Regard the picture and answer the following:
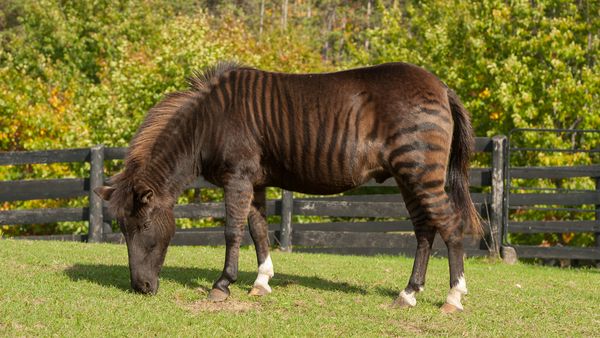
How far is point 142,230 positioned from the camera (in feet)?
22.1

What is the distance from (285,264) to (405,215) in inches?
140

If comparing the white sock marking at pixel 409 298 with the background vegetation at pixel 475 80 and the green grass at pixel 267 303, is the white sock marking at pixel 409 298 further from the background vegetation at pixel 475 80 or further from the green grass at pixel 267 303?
the background vegetation at pixel 475 80

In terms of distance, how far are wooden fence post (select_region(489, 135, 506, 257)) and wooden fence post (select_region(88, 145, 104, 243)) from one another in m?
6.16

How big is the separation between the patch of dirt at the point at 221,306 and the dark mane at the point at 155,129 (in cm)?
108

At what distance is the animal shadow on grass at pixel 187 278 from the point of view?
23.6 feet

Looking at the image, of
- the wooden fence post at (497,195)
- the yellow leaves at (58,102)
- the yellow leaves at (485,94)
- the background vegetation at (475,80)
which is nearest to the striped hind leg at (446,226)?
the wooden fence post at (497,195)

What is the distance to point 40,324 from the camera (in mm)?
5391

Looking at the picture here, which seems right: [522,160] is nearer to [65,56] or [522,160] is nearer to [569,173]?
[569,173]

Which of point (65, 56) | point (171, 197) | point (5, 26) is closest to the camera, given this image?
point (171, 197)

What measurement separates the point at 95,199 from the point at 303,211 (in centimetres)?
333

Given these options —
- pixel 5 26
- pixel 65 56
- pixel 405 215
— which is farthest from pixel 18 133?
pixel 5 26

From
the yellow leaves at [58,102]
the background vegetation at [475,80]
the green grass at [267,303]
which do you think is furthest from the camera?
the yellow leaves at [58,102]

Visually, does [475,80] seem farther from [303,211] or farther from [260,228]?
[260,228]

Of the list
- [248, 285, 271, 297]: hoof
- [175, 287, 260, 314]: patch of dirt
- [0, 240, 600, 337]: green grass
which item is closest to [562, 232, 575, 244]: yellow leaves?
[0, 240, 600, 337]: green grass
